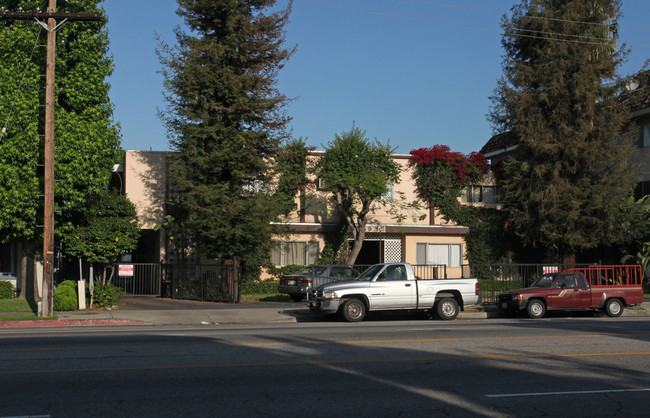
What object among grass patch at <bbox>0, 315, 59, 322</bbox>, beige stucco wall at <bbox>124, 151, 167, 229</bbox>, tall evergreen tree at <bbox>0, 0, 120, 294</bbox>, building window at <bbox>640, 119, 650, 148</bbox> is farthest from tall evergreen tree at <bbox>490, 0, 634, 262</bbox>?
grass patch at <bbox>0, 315, 59, 322</bbox>

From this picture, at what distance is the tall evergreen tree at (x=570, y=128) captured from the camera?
29.9 meters

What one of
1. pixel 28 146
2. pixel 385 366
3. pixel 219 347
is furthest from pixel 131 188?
pixel 385 366

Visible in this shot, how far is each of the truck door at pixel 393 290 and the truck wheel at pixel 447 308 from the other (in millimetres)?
Answer: 1009

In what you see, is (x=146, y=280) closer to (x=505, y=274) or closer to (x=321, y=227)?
(x=321, y=227)

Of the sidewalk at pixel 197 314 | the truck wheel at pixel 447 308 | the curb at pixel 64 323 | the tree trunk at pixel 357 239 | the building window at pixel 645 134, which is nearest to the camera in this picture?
the curb at pixel 64 323

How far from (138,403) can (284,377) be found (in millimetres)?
2325

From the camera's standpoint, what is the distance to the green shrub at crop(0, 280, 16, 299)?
1080 inches

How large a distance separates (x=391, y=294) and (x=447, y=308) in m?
2.10

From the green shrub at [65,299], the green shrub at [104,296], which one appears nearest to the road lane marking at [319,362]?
the green shrub at [65,299]

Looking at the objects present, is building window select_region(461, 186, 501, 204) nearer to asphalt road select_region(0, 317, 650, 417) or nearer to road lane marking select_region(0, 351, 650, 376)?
asphalt road select_region(0, 317, 650, 417)

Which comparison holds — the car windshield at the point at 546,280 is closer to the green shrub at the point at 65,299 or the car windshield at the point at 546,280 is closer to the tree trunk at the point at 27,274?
the green shrub at the point at 65,299

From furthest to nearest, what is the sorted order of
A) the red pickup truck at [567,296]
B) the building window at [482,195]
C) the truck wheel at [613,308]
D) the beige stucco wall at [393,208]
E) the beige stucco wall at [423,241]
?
the building window at [482,195] → the beige stucco wall at [423,241] → the beige stucco wall at [393,208] → the truck wheel at [613,308] → the red pickup truck at [567,296]

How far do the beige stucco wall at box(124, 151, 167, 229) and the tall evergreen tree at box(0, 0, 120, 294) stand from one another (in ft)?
18.7

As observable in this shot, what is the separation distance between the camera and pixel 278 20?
2716cm
